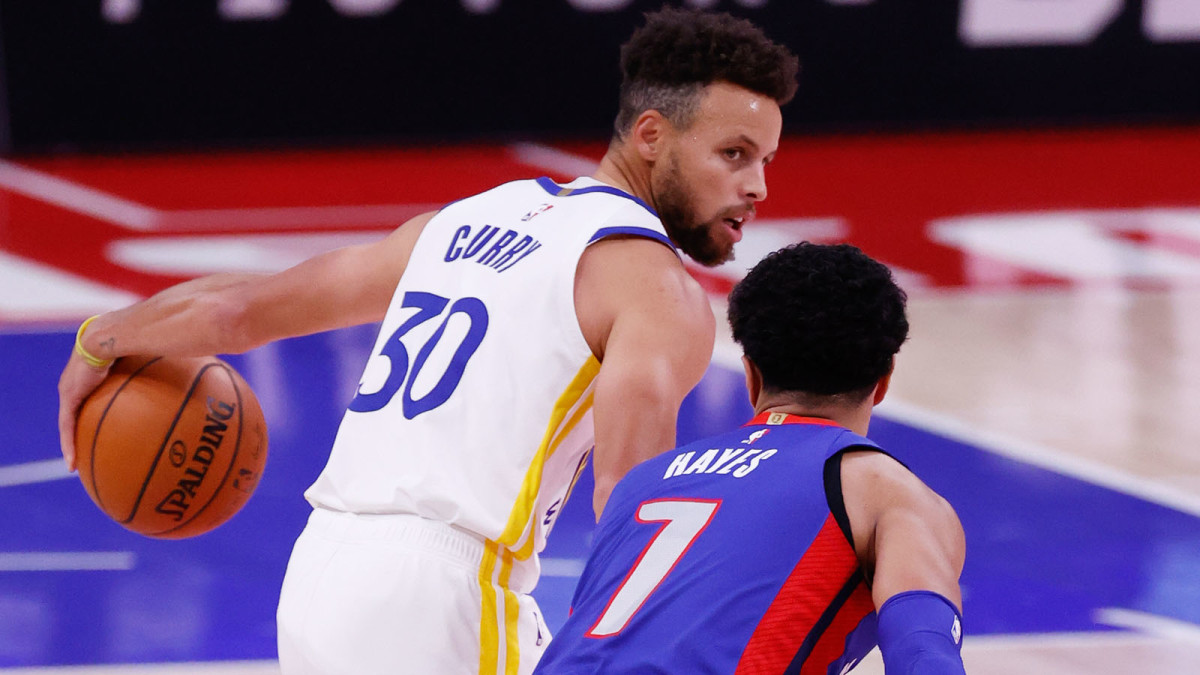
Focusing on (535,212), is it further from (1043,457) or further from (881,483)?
(1043,457)

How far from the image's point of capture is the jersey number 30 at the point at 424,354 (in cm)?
299

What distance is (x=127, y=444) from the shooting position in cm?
389

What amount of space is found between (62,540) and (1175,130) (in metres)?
10.5

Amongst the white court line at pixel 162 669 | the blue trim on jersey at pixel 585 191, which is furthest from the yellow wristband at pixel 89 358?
the white court line at pixel 162 669

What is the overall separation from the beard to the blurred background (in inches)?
69.8

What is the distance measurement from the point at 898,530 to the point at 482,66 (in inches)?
420

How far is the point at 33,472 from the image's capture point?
21.3ft

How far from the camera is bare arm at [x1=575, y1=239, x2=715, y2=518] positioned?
274 centimetres

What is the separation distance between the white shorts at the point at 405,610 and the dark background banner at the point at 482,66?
391 inches

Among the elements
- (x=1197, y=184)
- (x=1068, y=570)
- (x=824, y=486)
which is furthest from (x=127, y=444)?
(x=1197, y=184)

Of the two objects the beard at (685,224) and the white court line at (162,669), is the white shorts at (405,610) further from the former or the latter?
the white court line at (162,669)

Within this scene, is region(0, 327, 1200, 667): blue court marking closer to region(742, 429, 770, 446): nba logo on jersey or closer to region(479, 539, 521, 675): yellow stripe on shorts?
region(479, 539, 521, 675): yellow stripe on shorts

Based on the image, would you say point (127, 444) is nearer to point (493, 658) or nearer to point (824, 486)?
point (493, 658)

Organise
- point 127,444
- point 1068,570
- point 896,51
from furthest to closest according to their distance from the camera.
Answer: point 896,51 < point 1068,570 < point 127,444
